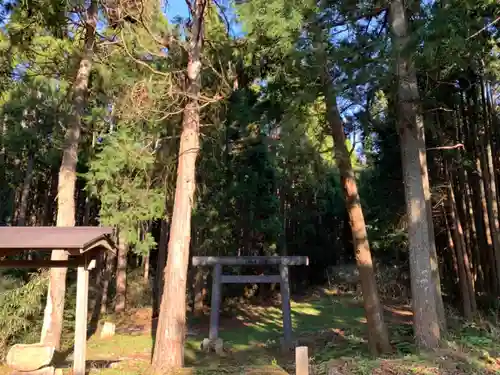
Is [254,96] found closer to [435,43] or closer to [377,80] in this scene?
[377,80]

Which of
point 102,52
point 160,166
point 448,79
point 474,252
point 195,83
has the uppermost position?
point 102,52

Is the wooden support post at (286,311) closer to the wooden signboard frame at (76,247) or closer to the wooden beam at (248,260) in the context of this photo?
Result: the wooden beam at (248,260)

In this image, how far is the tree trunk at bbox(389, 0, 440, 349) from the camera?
6.38 m

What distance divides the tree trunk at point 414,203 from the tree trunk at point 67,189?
6.01m

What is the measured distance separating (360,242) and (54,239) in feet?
16.0

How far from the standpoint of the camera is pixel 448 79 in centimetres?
902

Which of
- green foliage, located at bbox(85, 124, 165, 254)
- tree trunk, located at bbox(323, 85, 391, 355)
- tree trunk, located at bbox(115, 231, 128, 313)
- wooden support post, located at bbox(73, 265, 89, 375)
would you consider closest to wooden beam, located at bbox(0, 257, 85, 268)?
wooden support post, located at bbox(73, 265, 89, 375)

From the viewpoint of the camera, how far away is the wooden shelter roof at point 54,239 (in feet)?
15.8

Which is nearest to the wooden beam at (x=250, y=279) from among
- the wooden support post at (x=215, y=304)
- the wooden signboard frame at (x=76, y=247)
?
the wooden support post at (x=215, y=304)

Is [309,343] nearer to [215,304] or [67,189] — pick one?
[215,304]

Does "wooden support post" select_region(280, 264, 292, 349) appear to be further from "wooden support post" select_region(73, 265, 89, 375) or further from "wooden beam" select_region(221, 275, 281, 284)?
"wooden support post" select_region(73, 265, 89, 375)

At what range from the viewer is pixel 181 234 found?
6.88 metres

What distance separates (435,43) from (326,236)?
1534cm

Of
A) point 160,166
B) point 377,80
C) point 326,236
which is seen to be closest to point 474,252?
point 377,80
